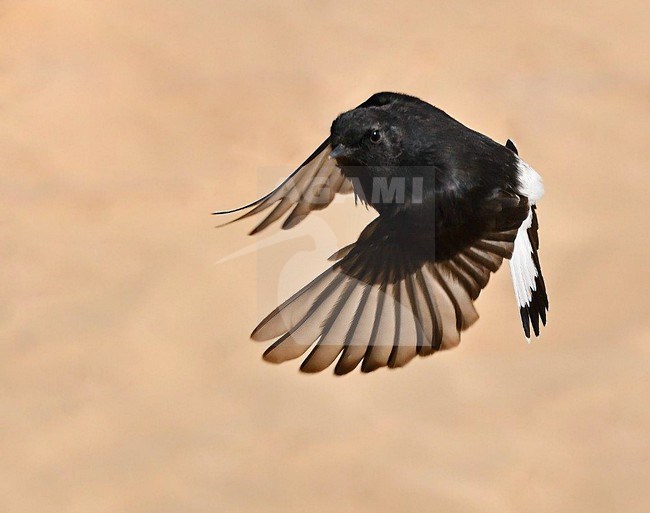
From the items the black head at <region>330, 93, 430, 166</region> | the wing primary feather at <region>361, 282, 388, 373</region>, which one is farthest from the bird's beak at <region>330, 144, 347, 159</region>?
the wing primary feather at <region>361, 282, 388, 373</region>

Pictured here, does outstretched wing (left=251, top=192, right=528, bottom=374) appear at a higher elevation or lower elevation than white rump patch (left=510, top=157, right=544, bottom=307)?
lower

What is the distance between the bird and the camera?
75.0 inches

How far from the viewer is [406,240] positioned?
6.78 ft

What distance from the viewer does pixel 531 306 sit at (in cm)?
229

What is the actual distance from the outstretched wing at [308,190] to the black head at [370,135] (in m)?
0.38

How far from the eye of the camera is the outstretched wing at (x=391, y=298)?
1.99 m

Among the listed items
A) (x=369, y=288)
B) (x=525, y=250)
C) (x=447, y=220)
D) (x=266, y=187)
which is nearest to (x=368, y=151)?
(x=447, y=220)

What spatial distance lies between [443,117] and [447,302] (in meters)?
0.41

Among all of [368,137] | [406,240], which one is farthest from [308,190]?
[368,137]

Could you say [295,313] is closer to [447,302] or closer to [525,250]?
[447,302]

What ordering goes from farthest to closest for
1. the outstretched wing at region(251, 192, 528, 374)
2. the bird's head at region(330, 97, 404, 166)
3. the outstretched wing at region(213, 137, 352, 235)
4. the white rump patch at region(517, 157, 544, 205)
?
1. the outstretched wing at region(213, 137, 352, 235)
2. the white rump patch at region(517, 157, 544, 205)
3. the outstretched wing at region(251, 192, 528, 374)
4. the bird's head at region(330, 97, 404, 166)

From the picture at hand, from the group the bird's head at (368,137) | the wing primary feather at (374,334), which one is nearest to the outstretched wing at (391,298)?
the wing primary feather at (374,334)

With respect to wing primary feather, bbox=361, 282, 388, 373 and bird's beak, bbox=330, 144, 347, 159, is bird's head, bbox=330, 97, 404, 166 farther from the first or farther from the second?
wing primary feather, bbox=361, 282, 388, 373

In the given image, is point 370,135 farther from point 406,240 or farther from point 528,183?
point 528,183
